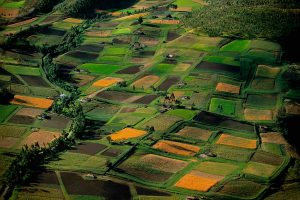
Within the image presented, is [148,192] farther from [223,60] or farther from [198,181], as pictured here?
[223,60]

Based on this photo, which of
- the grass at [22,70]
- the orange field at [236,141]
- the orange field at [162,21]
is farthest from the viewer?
the orange field at [162,21]

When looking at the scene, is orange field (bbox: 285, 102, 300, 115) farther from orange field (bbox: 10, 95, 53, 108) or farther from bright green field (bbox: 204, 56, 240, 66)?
orange field (bbox: 10, 95, 53, 108)

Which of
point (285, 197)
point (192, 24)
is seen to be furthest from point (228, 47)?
point (285, 197)

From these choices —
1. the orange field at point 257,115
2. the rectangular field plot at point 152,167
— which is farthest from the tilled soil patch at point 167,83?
the rectangular field plot at point 152,167

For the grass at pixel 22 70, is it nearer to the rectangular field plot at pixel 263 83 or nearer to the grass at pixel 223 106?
the grass at pixel 223 106

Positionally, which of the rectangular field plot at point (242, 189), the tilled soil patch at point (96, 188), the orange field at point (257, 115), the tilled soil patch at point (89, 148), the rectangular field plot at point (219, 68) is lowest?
the rectangular field plot at point (242, 189)

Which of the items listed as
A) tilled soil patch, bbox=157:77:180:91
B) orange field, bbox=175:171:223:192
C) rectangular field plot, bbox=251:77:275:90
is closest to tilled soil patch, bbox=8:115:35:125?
tilled soil patch, bbox=157:77:180:91

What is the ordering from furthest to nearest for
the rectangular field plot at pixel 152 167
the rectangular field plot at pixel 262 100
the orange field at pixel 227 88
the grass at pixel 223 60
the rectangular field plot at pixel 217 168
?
the grass at pixel 223 60 < the orange field at pixel 227 88 < the rectangular field plot at pixel 262 100 < the rectangular field plot at pixel 217 168 < the rectangular field plot at pixel 152 167
